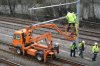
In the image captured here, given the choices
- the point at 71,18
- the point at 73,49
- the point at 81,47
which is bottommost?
the point at 73,49

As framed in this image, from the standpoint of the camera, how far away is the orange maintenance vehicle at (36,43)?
904 inches

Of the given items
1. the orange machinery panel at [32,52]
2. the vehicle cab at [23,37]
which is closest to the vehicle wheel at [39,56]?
the orange machinery panel at [32,52]

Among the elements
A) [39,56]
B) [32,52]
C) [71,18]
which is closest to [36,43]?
[32,52]

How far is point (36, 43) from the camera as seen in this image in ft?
79.5

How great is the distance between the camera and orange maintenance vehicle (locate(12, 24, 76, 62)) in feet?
75.3

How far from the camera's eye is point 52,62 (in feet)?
75.3

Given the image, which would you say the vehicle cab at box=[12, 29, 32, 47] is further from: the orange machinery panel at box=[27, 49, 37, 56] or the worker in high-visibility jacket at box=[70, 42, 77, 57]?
the worker in high-visibility jacket at box=[70, 42, 77, 57]

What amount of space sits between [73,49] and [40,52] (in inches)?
112

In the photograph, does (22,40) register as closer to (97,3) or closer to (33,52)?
(33,52)

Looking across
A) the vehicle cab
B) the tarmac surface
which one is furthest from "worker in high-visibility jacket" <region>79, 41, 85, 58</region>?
the vehicle cab

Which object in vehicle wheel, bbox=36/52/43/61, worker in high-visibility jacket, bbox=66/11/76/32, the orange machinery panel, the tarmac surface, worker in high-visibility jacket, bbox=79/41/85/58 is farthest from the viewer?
the orange machinery panel

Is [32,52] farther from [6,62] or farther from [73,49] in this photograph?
[73,49]

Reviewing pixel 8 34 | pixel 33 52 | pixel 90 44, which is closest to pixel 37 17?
pixel 8 34

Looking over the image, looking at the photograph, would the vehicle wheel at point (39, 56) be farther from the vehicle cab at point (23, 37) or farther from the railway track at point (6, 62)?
the railway track at point (6, 62)
